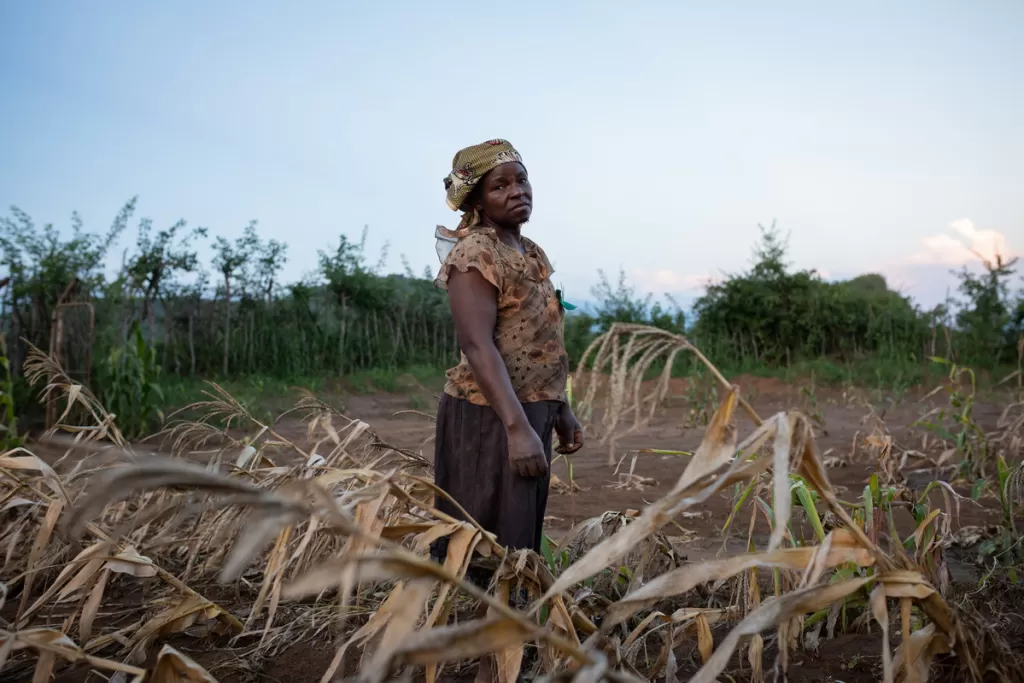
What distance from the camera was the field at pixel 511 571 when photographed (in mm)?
882

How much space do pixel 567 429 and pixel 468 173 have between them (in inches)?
32.9

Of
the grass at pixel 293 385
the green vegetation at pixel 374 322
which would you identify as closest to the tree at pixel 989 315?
the green vegetation at pixel 374 322

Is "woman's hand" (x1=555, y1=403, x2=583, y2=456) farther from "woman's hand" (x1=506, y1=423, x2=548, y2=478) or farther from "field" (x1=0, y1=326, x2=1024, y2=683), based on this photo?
"woman's hand" (x1=506, y1=423, x2=548, y2=478)

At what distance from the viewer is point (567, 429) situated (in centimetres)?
241

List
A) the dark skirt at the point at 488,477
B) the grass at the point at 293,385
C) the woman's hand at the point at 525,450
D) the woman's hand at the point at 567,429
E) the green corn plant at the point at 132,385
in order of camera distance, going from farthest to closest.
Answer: the grass at the point at 293,385, the green corn plant at the point at 132,385, the woman's hand at the point at 567,429, the dark skirt at the point at 488,477, the woman's hand at the point at 525,450

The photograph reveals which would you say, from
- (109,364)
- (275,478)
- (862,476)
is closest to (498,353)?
(275,478)

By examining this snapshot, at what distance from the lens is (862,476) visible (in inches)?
192

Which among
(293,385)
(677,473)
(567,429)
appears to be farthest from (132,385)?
(567,429)

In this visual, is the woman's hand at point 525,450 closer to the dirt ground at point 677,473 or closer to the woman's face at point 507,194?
the dirt ground at point 677,473

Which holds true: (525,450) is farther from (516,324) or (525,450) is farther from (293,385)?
(293,385)

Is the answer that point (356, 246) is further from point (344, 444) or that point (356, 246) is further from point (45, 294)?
point (344, 444)

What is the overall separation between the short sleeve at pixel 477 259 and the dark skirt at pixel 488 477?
361 millimetres

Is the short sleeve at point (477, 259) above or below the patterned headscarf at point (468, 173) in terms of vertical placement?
below

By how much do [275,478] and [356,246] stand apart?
41.7ft
